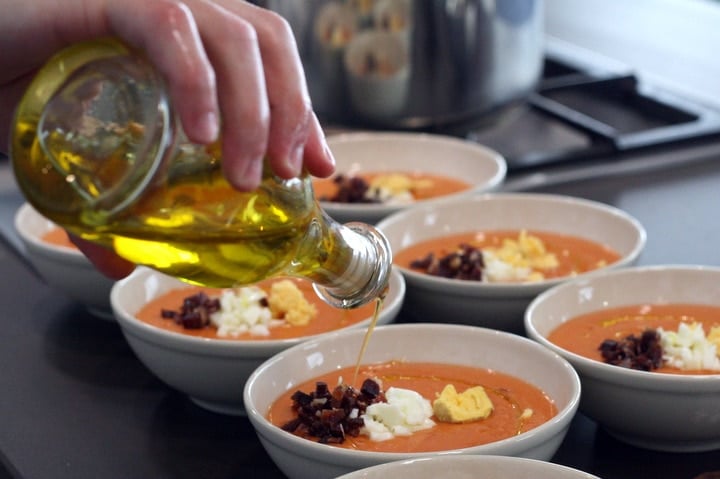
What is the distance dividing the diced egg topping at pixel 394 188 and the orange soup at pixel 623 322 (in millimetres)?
494

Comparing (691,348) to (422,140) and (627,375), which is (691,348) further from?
(422,140)

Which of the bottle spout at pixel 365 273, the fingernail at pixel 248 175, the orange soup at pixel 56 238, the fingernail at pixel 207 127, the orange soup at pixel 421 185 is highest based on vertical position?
the fingernail at pixel 207 127

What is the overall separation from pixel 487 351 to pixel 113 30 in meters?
0.57

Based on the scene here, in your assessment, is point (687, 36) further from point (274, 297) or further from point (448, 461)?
point (448, 461)

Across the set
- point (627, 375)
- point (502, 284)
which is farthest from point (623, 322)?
point (627, 375)

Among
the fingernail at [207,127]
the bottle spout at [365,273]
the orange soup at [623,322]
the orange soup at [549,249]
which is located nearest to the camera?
the fingernail at [207,127]

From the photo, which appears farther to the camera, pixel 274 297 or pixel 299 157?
pixel 274 297

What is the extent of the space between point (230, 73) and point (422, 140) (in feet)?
3.93

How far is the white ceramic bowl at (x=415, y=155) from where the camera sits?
197 cm

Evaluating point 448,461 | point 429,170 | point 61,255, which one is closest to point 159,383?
point 61,255

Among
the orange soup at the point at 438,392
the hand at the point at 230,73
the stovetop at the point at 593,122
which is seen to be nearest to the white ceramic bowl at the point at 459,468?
the orange soup at the point at 438,392

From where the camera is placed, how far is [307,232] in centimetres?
104

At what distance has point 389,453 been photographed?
103 cm

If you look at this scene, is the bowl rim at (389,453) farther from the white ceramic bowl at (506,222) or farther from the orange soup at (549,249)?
the orange soup at (549,249)
